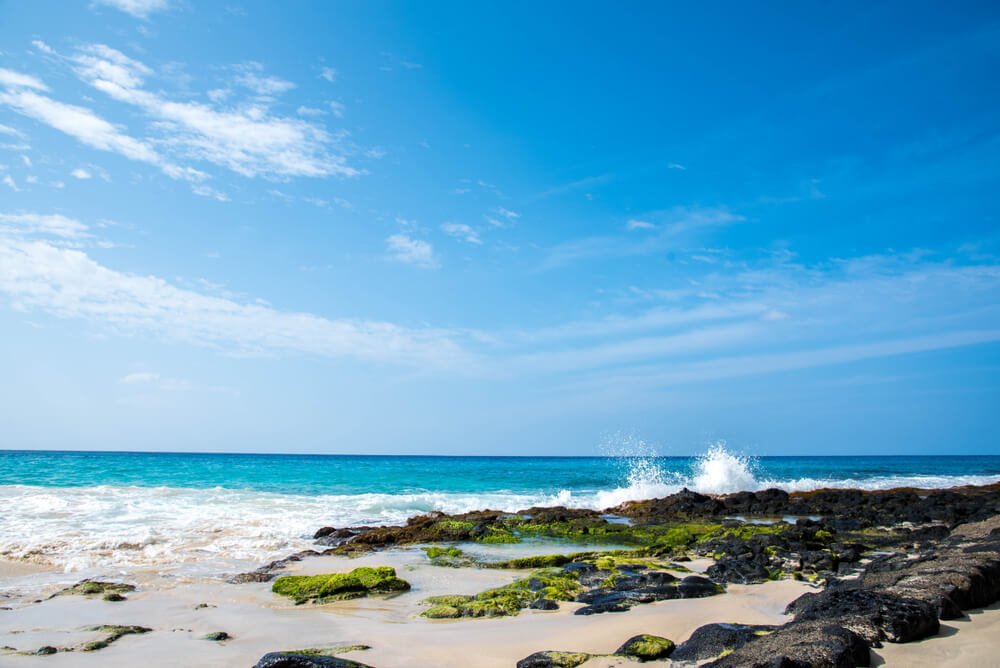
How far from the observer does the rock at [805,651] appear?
3805 millimetres

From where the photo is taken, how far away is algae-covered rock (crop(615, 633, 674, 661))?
5.05m

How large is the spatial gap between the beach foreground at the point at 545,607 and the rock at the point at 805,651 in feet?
0.05

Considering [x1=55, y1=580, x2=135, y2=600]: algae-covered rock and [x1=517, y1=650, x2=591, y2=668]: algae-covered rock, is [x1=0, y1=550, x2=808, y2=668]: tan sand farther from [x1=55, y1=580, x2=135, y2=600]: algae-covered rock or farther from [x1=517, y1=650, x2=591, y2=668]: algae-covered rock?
[x1=55, y1=580, x2=135, y2=600]: algae-covered rock

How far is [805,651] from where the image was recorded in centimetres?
391

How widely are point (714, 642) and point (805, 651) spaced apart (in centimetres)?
115

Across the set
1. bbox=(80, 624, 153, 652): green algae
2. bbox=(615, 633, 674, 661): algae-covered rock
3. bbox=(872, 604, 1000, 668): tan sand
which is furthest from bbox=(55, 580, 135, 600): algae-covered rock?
bbox=(872, 604, 1000, 668): tan sand

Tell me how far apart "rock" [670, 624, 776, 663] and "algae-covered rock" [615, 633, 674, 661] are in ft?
0.34

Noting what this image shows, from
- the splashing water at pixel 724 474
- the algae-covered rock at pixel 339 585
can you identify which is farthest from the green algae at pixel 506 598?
the splashing water at pixel 724 474

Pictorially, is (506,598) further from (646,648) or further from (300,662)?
(300,662)

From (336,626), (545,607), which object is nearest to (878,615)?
(545,607)

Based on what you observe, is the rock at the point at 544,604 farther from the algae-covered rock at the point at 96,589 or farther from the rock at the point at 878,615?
the algae-covered rock at the point at 96,589

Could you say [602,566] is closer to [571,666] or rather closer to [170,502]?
[571,666]

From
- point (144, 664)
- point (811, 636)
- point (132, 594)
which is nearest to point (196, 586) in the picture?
point (132, 594)

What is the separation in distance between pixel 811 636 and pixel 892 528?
1367cm
